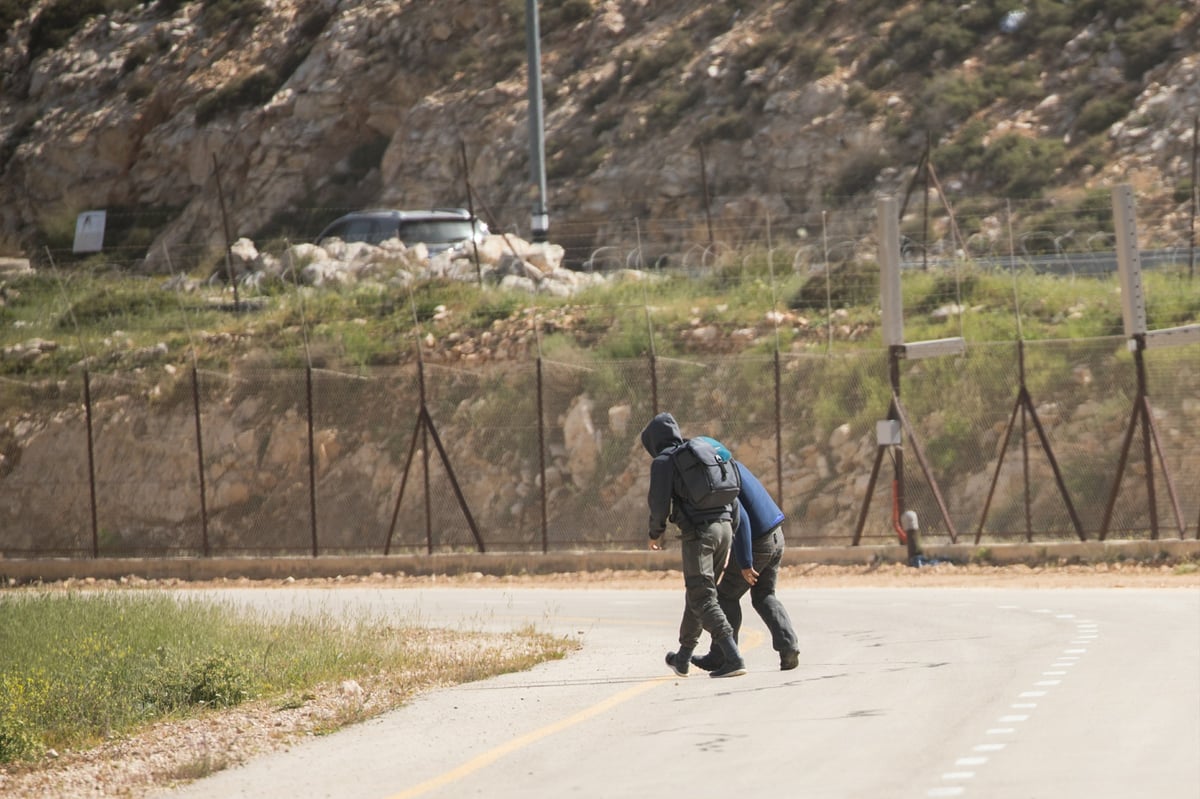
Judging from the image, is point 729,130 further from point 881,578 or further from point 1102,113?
point 881,578

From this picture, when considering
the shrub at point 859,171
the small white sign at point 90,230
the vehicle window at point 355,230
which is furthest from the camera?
the small white sign at point 90,230

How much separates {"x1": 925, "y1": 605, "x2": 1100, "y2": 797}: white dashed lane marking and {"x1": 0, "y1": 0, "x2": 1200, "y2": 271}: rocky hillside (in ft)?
91.2

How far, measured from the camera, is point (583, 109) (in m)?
53.5

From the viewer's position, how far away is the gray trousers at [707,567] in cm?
1123

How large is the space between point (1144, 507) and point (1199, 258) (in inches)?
383

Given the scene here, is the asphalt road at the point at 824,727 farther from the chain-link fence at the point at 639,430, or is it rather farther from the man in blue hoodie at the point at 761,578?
the chain-link fence at the point at 639,430

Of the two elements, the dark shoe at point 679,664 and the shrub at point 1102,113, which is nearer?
the dark shoe at point 679,664

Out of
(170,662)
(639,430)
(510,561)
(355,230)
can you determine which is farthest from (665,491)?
(355,230)

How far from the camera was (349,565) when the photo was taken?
1073 inches

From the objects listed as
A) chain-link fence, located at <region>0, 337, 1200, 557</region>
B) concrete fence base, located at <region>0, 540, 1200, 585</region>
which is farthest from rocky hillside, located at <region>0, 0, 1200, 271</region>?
concrete fence base, located at <region>0, 540, 1200, 585</region>

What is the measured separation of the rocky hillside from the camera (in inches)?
1820

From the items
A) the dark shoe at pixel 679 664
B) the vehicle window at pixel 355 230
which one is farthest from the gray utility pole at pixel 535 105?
the dark shoe at pixel 679 664

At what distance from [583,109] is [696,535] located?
43396mm

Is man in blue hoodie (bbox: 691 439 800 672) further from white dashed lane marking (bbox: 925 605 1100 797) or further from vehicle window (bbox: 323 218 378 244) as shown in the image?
vehicle window (bbox: 323 218 378 244)
